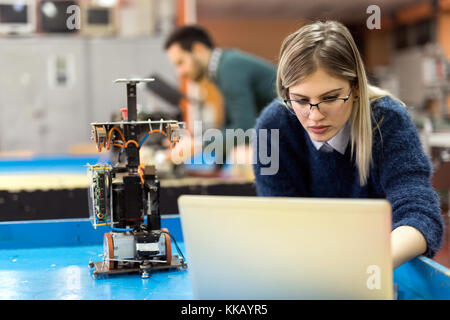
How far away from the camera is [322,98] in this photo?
1.13 metres

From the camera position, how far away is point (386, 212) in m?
0.64

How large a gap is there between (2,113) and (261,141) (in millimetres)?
5076

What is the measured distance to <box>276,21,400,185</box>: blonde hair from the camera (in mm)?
1133

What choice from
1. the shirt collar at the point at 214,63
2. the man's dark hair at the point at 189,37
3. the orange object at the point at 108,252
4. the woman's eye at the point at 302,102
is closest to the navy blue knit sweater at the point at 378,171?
the woman's eye at the point at 302,102

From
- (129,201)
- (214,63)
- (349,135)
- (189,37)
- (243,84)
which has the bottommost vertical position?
(129,201)

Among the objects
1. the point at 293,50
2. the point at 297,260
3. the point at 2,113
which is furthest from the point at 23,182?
the point at 2,113

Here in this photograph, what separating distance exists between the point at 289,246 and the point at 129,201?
0.51 m

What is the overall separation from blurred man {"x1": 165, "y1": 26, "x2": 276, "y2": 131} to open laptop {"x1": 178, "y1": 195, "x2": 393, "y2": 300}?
5.73 ft

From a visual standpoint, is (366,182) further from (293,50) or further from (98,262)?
(98,262)

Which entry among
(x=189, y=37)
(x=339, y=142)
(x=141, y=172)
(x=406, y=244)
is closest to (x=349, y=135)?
(x=339, y=142)

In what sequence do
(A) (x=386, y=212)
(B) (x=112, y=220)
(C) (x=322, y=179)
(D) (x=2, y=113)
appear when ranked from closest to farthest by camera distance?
(A) (x=386, y=212), (B) (x=112, y=220), (C) (x=322, y=179), (D) (x=2, y=113)

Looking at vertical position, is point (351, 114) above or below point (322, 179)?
above

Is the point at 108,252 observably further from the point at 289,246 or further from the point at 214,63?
the point at 214,63

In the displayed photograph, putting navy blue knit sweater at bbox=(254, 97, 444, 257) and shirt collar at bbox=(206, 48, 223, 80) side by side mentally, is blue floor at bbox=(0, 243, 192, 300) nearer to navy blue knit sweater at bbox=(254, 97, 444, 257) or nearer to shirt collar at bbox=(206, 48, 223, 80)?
navy blue knit sweater at bbox=(254, 97, 444, 257)
